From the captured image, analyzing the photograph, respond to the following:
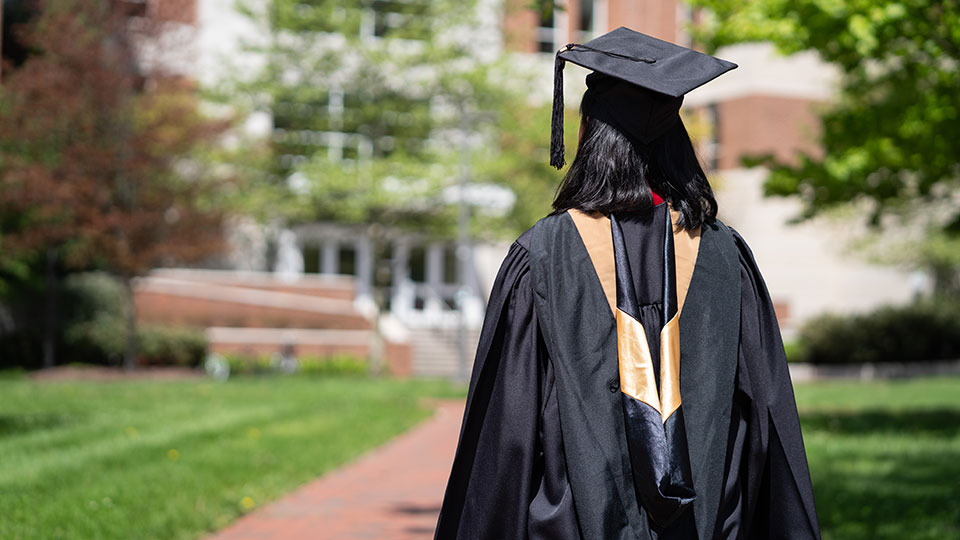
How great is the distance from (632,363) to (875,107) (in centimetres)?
1048

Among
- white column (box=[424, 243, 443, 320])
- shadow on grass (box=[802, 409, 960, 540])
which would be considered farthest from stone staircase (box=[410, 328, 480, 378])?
shadow on grass (box=[802, 409, 960, 540])

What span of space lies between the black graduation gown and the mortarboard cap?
23cm

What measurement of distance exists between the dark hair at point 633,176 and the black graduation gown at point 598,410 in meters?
0.06

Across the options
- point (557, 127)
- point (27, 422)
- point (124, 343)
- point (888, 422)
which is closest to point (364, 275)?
point (124, 343)

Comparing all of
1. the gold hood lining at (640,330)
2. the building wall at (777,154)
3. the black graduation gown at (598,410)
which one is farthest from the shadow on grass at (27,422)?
the building wall at (777,154)

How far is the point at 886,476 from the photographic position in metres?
8.90

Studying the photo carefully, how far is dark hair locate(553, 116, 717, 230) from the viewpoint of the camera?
8.61ft

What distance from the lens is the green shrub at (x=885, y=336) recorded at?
2781 centimetres

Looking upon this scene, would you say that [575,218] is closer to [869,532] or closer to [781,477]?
[781,477]

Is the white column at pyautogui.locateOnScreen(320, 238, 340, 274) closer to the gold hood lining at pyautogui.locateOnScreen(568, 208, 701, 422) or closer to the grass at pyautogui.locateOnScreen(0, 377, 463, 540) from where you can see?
the grass at pyautogui.locateOnScreen(0, 377, 463, 540)

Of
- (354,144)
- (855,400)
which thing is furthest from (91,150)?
(855,400)

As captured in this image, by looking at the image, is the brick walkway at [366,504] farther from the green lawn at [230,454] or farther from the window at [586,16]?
the window at [586,16]

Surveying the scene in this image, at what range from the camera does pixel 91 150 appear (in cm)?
1961

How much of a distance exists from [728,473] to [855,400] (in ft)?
56.0
